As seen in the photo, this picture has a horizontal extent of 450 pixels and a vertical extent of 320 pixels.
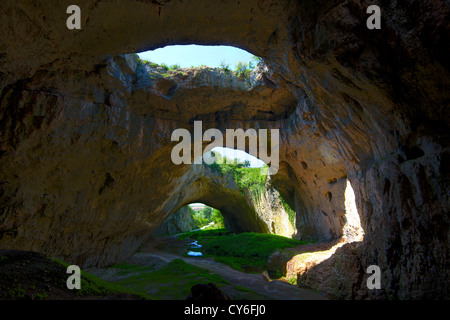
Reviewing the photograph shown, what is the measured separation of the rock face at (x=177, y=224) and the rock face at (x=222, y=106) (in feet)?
67.8

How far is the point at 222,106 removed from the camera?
1194 centimetres

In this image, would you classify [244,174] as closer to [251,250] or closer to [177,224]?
[251,250]

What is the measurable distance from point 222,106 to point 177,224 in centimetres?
2945

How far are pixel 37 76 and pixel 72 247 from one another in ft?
22.0

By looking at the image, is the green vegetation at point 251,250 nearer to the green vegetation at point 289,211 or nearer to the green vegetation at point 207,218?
the green vegetation at point 289,211

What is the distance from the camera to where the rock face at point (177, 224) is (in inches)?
1253

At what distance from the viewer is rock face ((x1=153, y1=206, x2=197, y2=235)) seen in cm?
3183

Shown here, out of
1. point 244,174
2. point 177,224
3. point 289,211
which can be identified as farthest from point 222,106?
point 177,224

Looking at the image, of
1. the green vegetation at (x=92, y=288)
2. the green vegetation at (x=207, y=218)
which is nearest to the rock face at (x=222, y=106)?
the green vegetation at (x=92, y=288)

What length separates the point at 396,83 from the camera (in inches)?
171

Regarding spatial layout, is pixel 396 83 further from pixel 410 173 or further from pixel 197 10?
pixel 197 10

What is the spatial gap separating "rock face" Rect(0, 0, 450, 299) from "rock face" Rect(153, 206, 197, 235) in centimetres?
2066

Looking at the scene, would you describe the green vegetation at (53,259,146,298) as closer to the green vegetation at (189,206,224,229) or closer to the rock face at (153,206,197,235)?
the rock face at (153,206,197,235)
